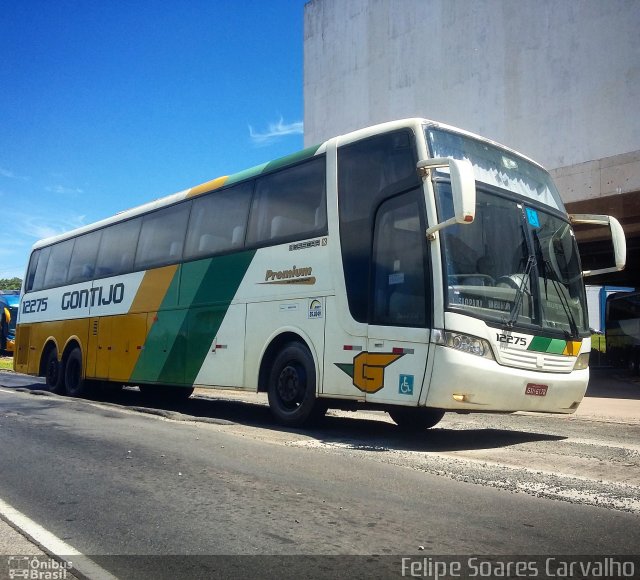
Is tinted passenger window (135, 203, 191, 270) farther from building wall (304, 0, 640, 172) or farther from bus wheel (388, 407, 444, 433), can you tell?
building wall (304, 0, 640, 172)

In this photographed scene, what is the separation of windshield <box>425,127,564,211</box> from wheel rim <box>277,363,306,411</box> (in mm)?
3252

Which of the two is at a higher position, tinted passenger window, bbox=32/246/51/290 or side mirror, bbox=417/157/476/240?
tinted passenger window, bbox=32/246/51/290

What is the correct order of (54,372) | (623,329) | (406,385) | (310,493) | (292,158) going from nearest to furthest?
(310,493) < (406,385) < (292,158) < (54,372) < (623,329)

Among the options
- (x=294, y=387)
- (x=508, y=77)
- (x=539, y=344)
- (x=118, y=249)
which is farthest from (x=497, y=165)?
(x=508, y=77)

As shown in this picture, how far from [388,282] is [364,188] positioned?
1.23 metres

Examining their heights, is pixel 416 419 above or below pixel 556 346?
below

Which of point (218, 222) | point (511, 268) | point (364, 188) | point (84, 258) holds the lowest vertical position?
point (511, 268)

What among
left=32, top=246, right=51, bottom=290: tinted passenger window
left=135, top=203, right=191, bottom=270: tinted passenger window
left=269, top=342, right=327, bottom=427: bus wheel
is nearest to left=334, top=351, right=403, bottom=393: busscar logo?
Answer: left=269, top=342, right=327, bottom=427: bus wheel

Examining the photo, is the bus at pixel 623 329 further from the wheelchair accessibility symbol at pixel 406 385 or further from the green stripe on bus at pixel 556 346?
the wheelchair accessibility symbol at pixel 406 385

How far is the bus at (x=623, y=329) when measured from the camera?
27.8 m

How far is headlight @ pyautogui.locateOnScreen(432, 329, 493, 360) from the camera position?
22.7 feet

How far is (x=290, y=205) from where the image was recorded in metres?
9.27

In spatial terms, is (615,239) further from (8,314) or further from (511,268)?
(8,314)

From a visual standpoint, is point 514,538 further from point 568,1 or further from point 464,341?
point 568,1
